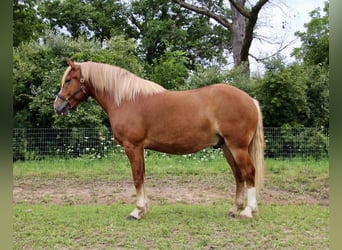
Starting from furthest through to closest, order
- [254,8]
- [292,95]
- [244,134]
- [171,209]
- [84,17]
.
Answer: [84,17]
[254,8]
[292,95]
[171,209]
[244,134]

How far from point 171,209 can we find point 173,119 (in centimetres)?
131

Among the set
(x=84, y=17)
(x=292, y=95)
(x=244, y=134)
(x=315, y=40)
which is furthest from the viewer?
(x=84, y=17)

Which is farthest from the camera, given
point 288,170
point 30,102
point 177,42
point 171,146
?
point 177,42

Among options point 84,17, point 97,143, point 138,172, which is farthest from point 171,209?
point 84,17

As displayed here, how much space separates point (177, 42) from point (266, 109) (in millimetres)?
12644

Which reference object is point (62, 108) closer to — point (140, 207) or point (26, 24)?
point (140, 207)

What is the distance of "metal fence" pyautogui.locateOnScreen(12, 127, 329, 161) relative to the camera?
346 inches

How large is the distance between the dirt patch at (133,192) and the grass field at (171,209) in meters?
0.02

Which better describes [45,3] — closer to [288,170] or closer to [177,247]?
[288,170]

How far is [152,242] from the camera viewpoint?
11.9 feet

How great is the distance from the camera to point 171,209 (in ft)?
16.8

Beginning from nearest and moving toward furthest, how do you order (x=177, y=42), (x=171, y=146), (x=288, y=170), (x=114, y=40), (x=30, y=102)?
(x=171, y=146) < (x=288, y=170) < (x=30, y=102) < (x=114, y=40) < (x=177, y=42)

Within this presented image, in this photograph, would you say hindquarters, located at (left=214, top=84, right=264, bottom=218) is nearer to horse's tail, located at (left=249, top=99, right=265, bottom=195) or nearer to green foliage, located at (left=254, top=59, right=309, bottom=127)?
horse's tail, located at (left=249, top=99, right=265, bottom=195)

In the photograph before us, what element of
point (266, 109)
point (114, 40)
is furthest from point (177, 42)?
point (266, 109)
